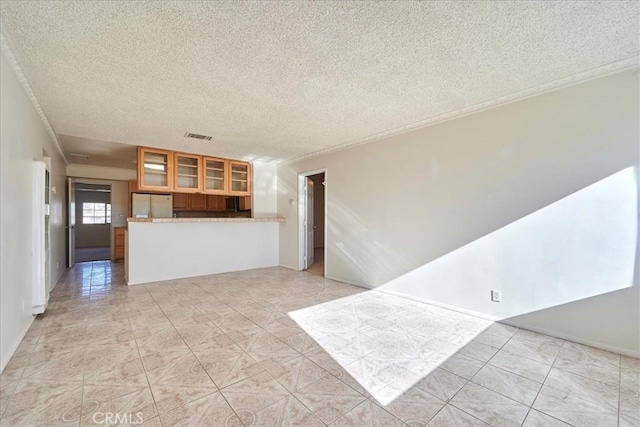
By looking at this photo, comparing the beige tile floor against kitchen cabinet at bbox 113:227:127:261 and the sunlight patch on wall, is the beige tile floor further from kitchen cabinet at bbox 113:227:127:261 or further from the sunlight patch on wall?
kitchen cabinet at bbox 113:227:127:261

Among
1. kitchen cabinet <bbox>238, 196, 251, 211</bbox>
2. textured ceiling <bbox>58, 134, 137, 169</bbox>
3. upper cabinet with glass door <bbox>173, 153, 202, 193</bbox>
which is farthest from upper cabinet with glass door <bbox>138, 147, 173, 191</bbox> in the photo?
kitchen cabinet <bbox>238, 196, 251, 211</bbox>

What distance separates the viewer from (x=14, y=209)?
2.30m

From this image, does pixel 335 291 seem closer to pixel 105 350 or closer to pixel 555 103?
pixel 105 350

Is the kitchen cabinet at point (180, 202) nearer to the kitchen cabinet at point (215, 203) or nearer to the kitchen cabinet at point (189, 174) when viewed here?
the kitchen cabinet at point (215, 203)

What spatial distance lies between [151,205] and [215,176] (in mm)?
2274

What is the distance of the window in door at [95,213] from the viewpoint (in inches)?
420

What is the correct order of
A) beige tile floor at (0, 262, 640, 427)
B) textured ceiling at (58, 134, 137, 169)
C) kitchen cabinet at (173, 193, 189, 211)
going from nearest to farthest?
beige tile floor at (0, 262, 640, 427), textured ceiling at (58, 134, 137, 169), kitchen cabinet at (173, 193, 189, 211)

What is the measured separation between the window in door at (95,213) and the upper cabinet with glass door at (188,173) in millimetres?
8109

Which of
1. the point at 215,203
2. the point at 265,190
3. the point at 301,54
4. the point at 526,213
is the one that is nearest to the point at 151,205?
the point at 215,203

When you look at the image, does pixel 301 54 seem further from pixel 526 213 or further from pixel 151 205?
pixel 151 205

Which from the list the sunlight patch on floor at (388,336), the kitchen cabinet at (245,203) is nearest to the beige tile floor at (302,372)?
the sunlight patch on floor at (388,336)

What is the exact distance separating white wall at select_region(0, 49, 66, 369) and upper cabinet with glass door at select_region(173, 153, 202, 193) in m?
2.29

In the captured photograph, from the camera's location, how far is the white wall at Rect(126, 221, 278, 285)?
15.5ft

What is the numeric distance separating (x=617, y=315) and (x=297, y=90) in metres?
3.37
